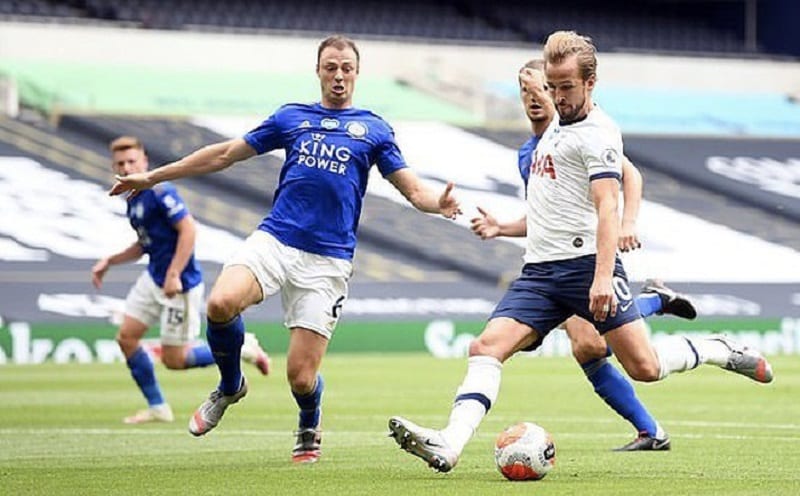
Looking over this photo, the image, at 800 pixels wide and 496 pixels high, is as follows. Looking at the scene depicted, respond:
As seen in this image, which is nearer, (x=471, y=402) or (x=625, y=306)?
(x=471, y=402)

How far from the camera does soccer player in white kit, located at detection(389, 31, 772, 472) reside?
857 cm

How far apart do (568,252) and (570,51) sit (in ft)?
3.40

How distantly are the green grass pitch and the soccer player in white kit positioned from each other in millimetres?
→ 569

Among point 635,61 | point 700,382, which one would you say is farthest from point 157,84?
point 700,382

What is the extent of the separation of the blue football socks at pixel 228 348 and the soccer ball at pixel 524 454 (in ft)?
6.04

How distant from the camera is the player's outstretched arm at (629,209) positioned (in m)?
9.34

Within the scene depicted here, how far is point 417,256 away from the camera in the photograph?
3334cm

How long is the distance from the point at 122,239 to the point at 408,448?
24.2 m

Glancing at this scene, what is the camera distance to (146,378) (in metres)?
14.6

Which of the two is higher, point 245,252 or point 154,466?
point 245,252

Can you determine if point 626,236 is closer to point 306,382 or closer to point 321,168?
point 321,168

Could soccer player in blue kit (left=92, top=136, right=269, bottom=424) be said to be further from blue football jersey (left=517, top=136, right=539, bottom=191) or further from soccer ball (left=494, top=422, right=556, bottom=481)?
soccer ball (left=494, top=422, right=556, bottom=481)

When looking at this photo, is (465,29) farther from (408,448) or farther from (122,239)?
(408,448)

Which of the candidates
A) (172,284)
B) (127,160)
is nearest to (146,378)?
(172,284)
